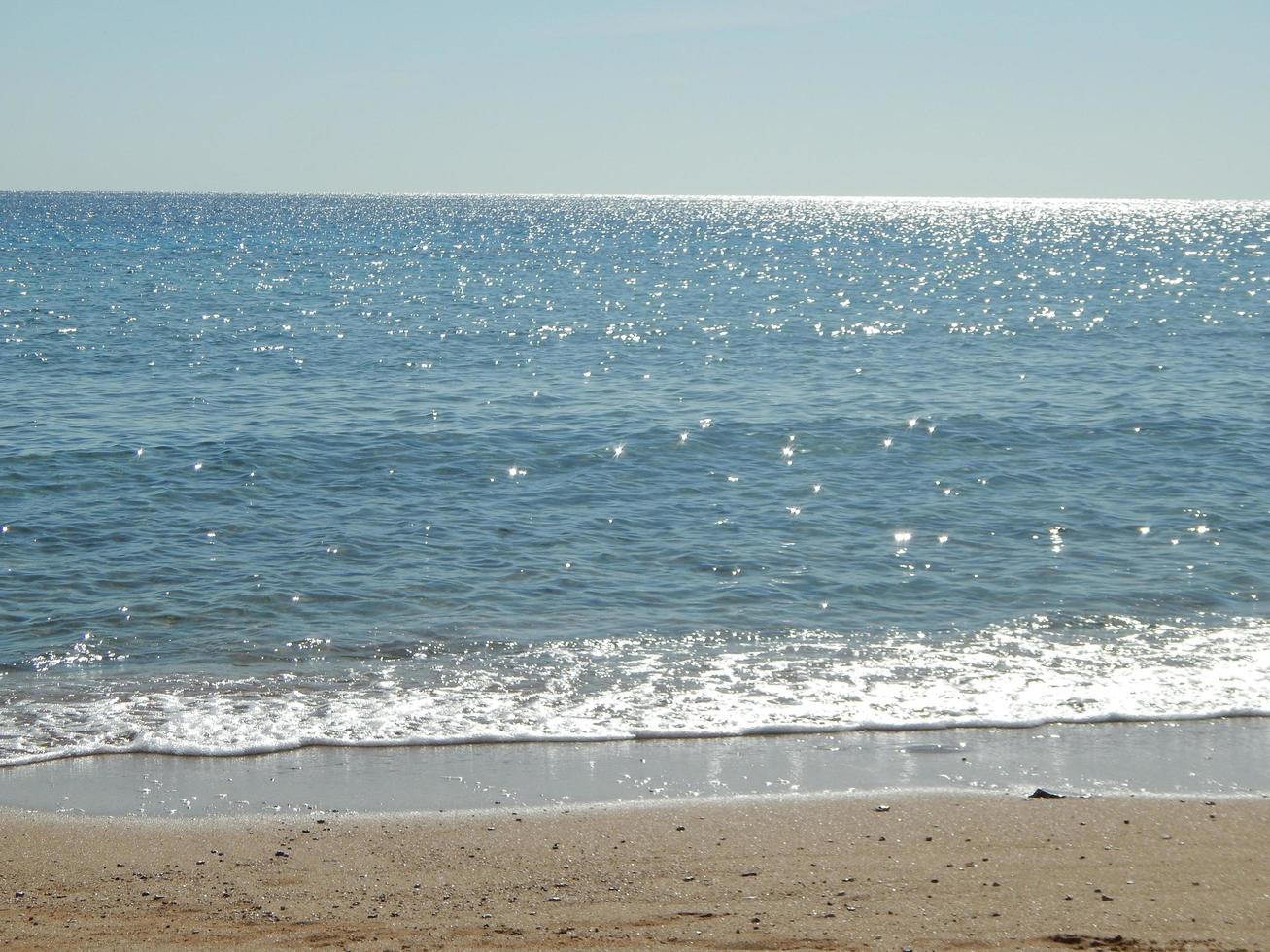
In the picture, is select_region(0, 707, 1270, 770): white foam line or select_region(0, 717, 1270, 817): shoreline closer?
select_region(0, 717, 1270, 817): shoreline

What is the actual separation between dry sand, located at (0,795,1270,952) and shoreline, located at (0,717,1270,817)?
33cm

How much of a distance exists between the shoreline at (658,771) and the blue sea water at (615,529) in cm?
33

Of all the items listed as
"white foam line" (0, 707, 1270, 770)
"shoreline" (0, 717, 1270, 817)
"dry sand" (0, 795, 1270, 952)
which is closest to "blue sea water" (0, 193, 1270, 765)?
"white foam line" (0, 707, 1270, 770)

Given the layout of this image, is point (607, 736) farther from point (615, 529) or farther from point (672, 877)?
point (615, 529)

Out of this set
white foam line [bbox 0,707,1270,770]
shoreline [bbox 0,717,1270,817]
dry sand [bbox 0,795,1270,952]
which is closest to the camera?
dry sand [bbox 0,795,1270,952]

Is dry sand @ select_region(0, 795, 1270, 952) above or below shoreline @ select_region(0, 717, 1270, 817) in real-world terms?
above

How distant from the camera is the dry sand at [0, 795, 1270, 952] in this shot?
6676 millimetres

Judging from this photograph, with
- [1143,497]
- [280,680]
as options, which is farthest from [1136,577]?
[280,680]

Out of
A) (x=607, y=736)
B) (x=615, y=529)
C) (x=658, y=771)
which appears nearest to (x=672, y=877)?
(x=658, y=771)

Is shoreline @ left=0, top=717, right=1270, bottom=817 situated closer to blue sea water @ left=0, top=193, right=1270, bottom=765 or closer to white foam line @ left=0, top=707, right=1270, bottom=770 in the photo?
white foam line @ left=0, top=707, right=1270, bottom=770

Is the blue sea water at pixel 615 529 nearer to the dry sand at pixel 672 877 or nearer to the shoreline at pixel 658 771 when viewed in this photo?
the shoreline at pixel 658 771

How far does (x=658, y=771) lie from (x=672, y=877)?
1973 millimetres

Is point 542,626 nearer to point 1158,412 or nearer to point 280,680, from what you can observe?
point 280,680

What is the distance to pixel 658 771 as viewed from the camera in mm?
9445
